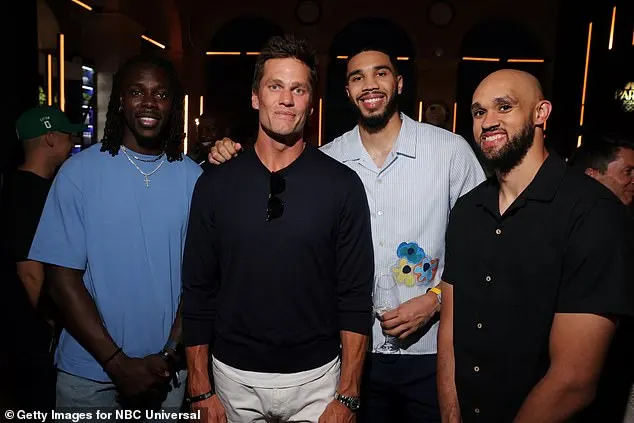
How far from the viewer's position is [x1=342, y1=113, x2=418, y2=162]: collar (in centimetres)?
225

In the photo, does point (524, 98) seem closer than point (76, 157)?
Yes

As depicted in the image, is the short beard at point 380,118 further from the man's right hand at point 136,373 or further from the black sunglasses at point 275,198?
the man's right hand at point 136,373

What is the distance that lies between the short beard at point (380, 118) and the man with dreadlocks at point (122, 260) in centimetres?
85

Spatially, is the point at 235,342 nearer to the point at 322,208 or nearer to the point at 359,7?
the point at 322,208

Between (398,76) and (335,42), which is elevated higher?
(335,42)

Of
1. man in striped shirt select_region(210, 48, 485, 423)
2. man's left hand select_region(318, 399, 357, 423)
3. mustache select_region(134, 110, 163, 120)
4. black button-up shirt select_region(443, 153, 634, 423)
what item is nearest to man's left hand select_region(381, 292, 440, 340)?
man in striped shirt select_region(210, 48, 485, 423)

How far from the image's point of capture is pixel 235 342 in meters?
1.86

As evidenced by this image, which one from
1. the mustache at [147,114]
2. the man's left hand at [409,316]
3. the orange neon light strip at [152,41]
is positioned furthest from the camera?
the orange neon light strip at [152,41]

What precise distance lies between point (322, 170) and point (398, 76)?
2.69 ft

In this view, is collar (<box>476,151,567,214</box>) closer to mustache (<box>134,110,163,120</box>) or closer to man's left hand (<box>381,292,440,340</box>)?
man's left hand (<box>381,292,440,340</box>)

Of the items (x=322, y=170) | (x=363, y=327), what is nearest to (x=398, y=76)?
(x=322, y=170)

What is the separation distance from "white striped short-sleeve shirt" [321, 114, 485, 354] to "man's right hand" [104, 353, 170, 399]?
889mm

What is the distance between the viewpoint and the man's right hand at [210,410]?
1.87 metres

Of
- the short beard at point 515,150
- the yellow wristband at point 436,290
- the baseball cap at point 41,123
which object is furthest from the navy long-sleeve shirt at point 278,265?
the baseball cap at point 41,123
